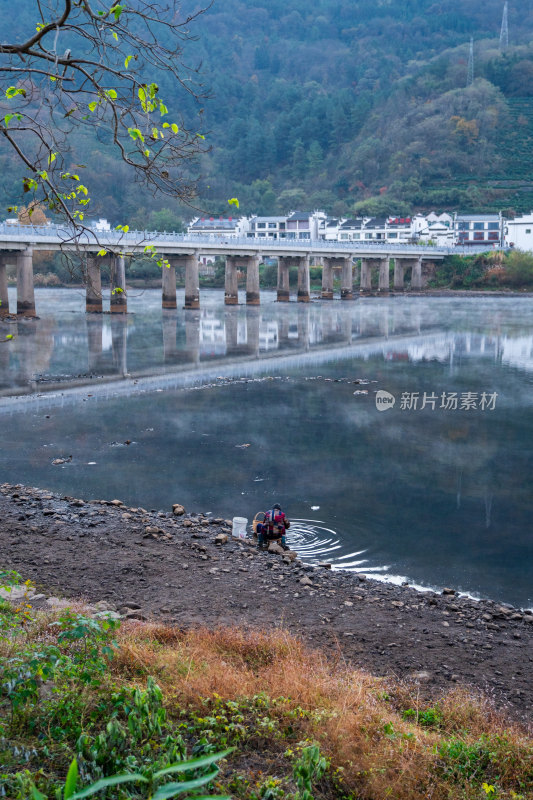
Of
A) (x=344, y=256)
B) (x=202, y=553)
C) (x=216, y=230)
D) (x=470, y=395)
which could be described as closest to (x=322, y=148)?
(x=216, y=230)

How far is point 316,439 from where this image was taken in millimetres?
16656

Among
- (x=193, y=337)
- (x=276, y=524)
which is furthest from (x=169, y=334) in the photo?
(x=276, y=524)

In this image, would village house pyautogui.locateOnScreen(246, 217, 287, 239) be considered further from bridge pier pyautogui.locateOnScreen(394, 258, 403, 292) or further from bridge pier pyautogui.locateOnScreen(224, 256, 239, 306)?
bridge pier pyautogui.locateOnScreen(224, 256, 239, 306)

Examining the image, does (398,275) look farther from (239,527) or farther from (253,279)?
(239,527)

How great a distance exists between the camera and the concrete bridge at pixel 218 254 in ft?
152

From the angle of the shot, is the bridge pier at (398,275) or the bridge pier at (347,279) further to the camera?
the bridge pier at (398,275)

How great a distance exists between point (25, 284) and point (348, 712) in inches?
1774

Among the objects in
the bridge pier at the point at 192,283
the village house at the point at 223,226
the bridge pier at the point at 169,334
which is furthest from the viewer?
the village house at the point at 223,226

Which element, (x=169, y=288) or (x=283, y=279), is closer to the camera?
(x=169, y=288)

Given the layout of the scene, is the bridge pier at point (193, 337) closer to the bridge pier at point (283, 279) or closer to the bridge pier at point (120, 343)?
the bridge pier at point (120, 343)

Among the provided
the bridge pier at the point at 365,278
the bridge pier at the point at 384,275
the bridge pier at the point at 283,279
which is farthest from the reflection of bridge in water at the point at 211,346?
the bridge pier at the point at 365,278

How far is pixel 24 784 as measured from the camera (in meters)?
3.56

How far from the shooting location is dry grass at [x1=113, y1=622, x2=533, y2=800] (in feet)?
14.4

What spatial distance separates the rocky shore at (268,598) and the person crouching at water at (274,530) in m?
0.26
